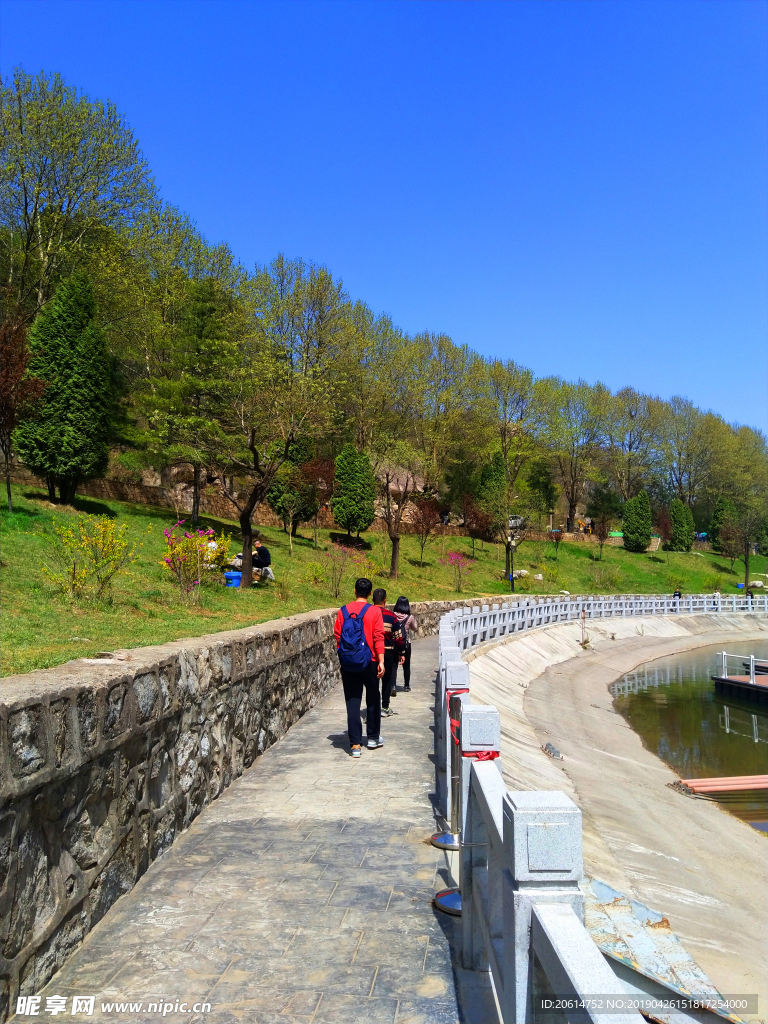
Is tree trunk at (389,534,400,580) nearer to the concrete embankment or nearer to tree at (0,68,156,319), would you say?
the concrete embankment

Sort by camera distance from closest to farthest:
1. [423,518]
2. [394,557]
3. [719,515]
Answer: [394,557], [423,518], [719,515]

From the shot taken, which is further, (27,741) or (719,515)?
(719,515)

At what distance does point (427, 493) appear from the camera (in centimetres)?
4216

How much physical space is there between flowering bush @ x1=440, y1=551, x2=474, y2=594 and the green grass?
1.07 ft

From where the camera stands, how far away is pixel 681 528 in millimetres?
60562

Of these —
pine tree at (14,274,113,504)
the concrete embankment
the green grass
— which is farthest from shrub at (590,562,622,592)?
pine tree at (14,274,113,504)

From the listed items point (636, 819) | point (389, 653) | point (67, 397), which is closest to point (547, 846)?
point (389, 653)

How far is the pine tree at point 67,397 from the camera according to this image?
23.1 m

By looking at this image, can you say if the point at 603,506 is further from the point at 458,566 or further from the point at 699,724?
the point at 699,724

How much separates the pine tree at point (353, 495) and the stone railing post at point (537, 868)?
35490 millimetres

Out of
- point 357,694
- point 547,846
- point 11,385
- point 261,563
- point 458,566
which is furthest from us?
point 458,566

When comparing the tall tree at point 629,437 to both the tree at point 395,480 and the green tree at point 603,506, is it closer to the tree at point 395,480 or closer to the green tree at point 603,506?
the green tree at point 603,506

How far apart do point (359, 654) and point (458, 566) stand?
27.8 m

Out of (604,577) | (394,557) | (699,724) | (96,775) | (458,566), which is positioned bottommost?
(699,724)
